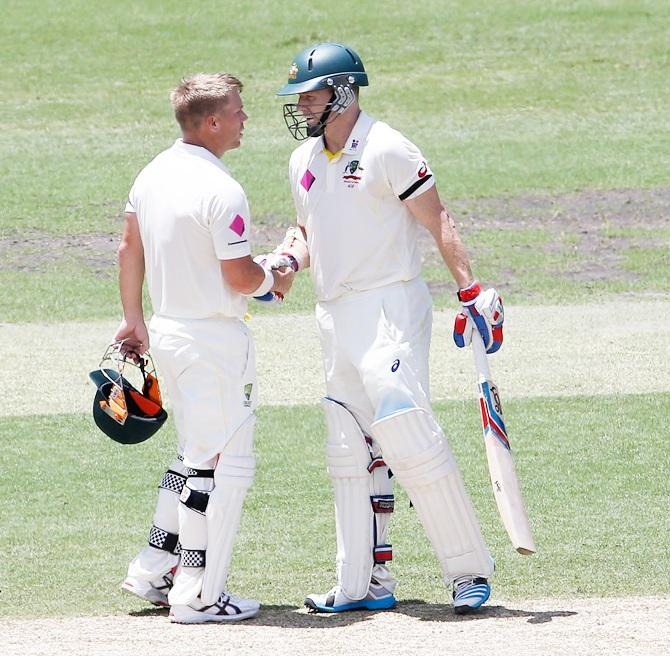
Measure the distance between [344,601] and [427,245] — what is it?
9512 mm

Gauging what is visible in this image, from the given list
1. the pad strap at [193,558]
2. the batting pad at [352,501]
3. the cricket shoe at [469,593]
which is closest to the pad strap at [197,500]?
the pad strap at [193,558]

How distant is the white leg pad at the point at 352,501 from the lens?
5.69 m

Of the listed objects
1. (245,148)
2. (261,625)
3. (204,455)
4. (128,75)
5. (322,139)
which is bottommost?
(261,625)

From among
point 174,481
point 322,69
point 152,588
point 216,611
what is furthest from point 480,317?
point 152,588

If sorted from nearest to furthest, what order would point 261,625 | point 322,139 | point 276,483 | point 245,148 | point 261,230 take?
point 261,625 < point 322,139 < point 276,483 < point 261,230 < point 245,148

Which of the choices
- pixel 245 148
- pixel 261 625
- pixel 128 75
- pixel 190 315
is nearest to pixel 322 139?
pixel 190 315

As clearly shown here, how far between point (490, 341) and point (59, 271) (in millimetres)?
9073

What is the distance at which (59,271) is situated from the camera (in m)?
14.2

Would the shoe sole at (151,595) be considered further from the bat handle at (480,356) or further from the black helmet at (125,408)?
the bat handle at (480,356)

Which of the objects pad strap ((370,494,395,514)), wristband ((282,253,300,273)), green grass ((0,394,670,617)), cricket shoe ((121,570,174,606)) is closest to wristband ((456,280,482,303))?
wristband ((282,253,300,273))

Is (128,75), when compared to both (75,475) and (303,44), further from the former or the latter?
(75,475)

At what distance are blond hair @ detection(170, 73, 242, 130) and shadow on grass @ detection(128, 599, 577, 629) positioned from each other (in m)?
1.84

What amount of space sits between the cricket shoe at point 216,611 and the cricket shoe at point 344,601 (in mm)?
257

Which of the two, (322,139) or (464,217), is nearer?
(322,139)
